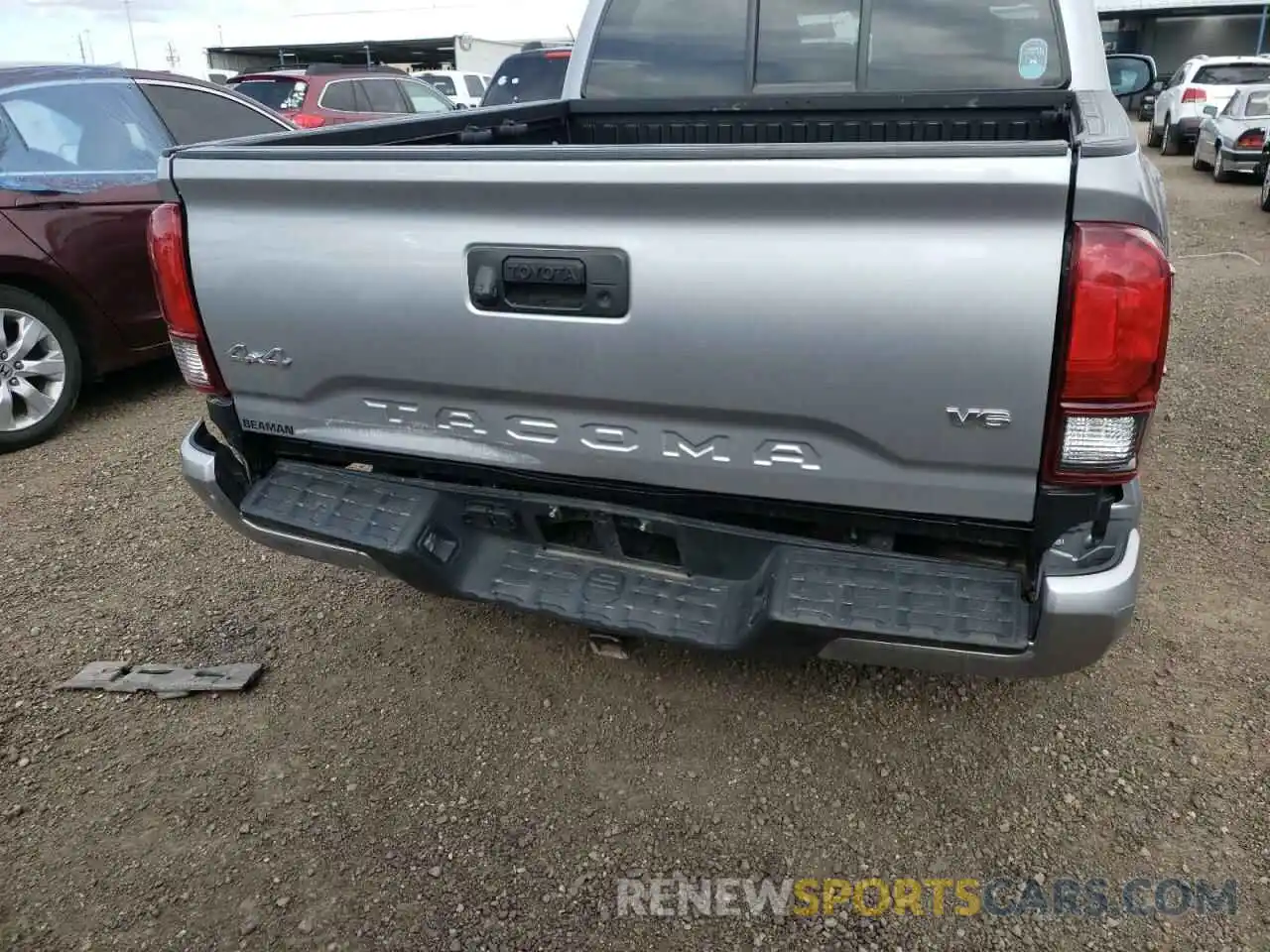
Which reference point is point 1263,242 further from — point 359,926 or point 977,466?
point 359,926

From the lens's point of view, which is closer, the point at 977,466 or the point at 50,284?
the point at 977,466

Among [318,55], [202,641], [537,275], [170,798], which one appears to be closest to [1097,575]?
[537,275]

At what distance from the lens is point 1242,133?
12.2 m

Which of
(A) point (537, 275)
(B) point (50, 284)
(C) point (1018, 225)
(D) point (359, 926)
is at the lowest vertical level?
(D) point (359, 926)

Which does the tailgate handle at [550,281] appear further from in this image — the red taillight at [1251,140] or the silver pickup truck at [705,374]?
the red taillight at [1251,140]

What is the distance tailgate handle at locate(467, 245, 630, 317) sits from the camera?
201 centimetres

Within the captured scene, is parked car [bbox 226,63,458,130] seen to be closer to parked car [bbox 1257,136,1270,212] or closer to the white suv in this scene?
parked car [bbox 1257,136,1270,212]

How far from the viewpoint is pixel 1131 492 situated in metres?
2.04

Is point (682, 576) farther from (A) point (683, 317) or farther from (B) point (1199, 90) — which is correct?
(B) point (1199, 90)

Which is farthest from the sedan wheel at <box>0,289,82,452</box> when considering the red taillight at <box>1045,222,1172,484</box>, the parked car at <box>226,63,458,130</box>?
the parked car at <box>226,63,458,130</box>

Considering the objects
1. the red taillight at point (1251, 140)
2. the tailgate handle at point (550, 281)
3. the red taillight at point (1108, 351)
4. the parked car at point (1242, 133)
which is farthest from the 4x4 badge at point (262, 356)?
the red taillight at point (1251, 140)

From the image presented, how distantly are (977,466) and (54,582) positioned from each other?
3.43 metres

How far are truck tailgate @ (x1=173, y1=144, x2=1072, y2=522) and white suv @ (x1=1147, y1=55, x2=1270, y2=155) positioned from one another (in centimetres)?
1755

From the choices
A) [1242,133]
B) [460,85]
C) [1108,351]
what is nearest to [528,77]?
[460,85]
